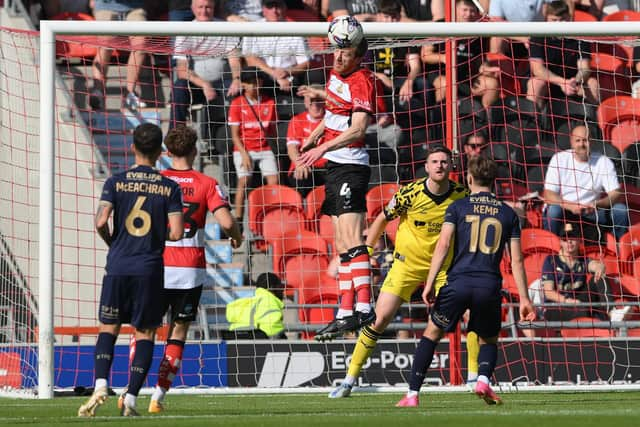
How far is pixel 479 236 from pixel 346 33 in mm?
2402

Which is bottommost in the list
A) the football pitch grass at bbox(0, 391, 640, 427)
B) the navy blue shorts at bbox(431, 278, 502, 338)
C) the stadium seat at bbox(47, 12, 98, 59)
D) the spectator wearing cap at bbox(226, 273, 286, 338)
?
the football pitch grass at bbox(0, 391, 640, 427)

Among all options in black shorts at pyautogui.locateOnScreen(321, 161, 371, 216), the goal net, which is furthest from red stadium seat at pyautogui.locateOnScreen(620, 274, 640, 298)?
black shorts at pyautogui.locateOnScreen(321, 161, 371, 216)

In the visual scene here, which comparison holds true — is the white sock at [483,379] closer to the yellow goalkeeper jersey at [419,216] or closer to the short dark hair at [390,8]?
the yellow goalkeeper jersey at [419,216]

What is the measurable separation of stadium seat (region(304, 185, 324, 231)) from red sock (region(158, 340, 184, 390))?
5.72m

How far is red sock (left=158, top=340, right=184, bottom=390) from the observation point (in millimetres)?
9000

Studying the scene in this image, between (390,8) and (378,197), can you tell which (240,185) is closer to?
(378,197)

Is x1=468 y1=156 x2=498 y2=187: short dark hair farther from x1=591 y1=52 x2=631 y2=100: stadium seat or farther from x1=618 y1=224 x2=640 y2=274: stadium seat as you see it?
x1=591 y1=52 x2=631 y2=100: stadium seat

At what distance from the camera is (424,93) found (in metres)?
14.5

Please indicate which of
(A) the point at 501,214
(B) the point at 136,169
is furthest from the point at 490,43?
(B) the point at 136,169

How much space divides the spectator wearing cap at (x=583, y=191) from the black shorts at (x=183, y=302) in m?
6.22

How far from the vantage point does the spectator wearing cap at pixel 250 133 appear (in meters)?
14.9

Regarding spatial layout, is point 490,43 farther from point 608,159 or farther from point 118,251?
point 118,251

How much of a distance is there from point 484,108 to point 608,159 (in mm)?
1634

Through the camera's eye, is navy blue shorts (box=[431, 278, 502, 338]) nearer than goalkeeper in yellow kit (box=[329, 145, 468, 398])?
Yes
